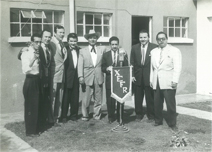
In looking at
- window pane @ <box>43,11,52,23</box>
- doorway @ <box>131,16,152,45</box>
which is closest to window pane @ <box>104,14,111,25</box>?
doorway @ <box>131,16,152,45</box>

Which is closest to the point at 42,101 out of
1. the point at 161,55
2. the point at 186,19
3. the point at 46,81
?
the point at 46,81

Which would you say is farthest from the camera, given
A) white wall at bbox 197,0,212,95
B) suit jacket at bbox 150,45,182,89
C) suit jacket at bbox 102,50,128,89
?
white wall at bbox 197,0,212,95

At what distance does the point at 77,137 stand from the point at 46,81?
130 centimetres

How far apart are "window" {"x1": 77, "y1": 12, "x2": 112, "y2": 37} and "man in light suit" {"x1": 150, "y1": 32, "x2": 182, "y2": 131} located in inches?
114

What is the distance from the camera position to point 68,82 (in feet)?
21.1

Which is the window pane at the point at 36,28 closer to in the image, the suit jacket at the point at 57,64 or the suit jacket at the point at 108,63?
the suit jacket at the point at 57,64

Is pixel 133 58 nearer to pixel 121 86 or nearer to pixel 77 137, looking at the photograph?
pixel 121 86

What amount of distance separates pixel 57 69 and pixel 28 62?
3.16 ft

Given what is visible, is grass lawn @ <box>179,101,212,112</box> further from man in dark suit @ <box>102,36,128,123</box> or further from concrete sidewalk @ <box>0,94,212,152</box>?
man in dark suit @ <box>102,36,128,123</box>

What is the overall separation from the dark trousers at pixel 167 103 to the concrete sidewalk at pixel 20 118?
1304mm

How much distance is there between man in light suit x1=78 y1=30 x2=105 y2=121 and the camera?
6500mm

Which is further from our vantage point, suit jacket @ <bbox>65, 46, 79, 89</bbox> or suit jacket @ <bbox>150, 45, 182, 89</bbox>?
suit jacket @ <bbox>65, 46, 79, 89</bbox>

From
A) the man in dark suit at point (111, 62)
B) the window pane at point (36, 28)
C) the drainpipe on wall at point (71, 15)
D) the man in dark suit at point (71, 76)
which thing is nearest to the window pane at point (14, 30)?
the window pane at point (36, 28)

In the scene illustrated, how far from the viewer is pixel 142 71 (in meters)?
6.48
